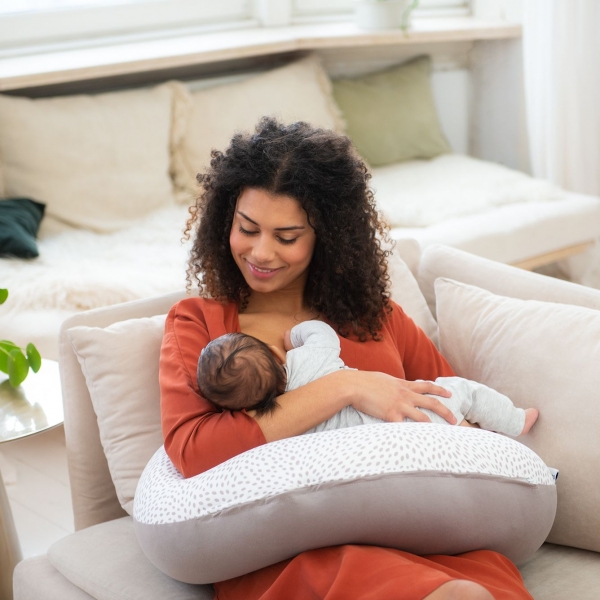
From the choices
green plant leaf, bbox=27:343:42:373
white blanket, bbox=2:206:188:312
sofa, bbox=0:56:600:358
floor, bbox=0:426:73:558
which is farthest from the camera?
sofa, bbox=0:56:600:358

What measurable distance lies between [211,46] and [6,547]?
2062mm

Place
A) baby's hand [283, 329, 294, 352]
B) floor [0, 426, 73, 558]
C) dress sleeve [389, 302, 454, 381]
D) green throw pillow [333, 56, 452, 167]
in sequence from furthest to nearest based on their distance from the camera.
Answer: green throw pillow [333, 56, 452, 167] → floor [0, 426, 73, 558] → dress sleeve [389, 302, 454, 381] → baby's hand [283, 329, 294, 352]

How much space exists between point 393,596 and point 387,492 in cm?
15

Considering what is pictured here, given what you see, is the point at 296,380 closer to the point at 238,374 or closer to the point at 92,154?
the point at 238,374

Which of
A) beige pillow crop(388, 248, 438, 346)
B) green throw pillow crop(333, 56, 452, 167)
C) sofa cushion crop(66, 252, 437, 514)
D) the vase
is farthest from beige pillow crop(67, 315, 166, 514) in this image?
the vase

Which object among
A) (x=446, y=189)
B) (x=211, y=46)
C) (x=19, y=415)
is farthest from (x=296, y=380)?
(x=211, y=46)

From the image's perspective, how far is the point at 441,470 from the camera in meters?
1.16

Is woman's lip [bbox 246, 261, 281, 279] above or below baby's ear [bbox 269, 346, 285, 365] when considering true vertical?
above

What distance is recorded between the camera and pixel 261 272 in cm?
143

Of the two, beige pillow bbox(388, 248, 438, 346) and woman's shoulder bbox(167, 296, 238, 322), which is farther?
beige pillow bbox(388, 248, 438, 346)

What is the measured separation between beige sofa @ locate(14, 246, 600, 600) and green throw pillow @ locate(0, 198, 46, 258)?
104cm

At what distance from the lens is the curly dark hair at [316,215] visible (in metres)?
1.41

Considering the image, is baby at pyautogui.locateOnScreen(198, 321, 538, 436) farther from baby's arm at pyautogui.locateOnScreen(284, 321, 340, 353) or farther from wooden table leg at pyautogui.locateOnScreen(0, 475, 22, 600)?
wooden table leg at pyautogui.locateOnScreen(0, 475, 22, 600)

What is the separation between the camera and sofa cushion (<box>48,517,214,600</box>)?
49.5 inches
